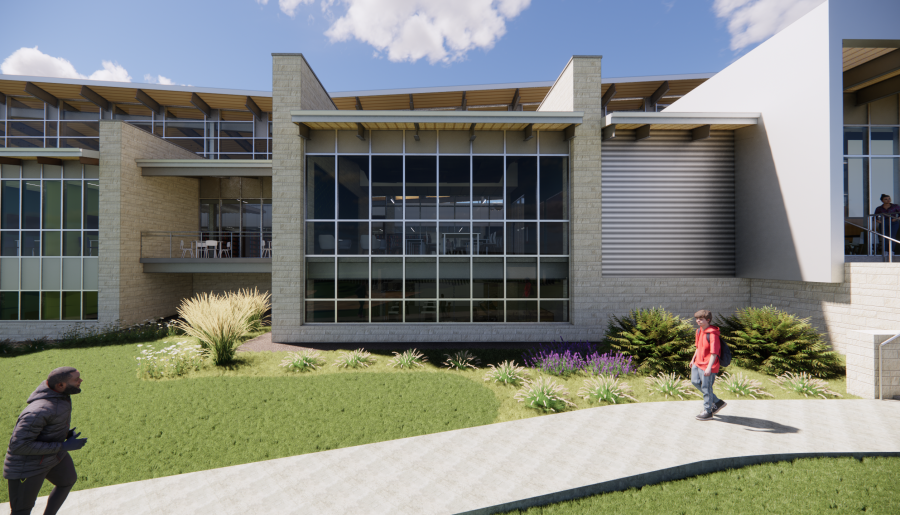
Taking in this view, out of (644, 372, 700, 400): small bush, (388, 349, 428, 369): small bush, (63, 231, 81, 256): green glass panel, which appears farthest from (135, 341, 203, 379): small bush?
(644, 372, 700, 400): small bush

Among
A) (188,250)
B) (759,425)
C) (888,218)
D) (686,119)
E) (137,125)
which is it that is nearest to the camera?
(759,425)

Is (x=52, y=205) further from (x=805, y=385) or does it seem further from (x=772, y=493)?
(x=805, y=385)

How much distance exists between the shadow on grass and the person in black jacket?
8.28m

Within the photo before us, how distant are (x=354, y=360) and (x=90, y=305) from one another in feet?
38.3

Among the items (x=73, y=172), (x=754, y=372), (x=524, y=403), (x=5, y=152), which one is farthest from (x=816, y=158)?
(x=5, y=152)

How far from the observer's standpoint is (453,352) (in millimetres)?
10375

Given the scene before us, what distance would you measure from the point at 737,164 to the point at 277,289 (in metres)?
15.3

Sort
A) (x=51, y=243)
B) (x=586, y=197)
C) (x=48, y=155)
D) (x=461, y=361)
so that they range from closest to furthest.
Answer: (x=461, y=361), (x=586, y=197), (x=48, y=155), (x=51, y=243)

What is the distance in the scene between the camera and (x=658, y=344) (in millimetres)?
8688

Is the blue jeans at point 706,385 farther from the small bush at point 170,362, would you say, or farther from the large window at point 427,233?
the small bush at point 170,362

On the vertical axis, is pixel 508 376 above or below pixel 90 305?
below

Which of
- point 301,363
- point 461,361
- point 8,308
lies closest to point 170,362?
point 301,363

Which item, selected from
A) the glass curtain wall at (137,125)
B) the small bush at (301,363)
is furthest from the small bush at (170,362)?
the glass curtain wall at (137,125)

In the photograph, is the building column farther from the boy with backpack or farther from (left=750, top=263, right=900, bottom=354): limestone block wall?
the boy with backpack
